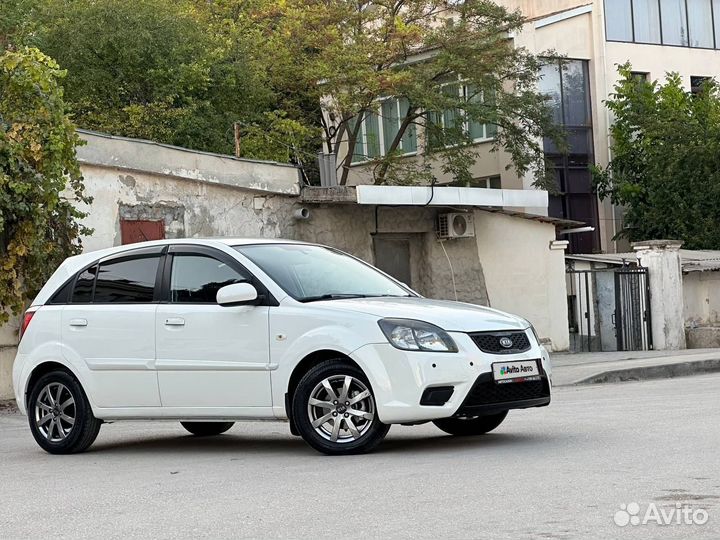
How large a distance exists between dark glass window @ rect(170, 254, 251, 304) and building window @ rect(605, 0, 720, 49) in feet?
110

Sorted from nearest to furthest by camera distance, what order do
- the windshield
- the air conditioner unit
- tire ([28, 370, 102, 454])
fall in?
1. the windshield
2. tire ([28, 370, 102, 454])
3. the air conditioner unit

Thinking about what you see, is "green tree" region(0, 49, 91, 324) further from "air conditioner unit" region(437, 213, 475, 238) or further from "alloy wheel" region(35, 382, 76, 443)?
"air conditioner unit" region(437, 213, 475, 238)

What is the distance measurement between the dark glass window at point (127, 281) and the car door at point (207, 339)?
0.60 feet

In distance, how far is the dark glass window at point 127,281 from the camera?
10.6 m

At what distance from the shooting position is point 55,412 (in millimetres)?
10930

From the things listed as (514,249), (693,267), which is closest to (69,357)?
(514,249)

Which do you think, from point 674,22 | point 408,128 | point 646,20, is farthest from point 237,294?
point 674,22

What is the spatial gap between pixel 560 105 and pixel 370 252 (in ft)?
64.6

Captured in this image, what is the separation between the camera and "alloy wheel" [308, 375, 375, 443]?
365 inches

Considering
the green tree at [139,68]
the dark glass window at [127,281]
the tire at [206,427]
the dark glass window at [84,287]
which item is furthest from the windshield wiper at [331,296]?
the green tree at [139,68]

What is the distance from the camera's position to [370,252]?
72.5 ft

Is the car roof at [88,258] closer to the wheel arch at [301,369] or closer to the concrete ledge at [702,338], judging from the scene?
the wheel arch at [301,369]

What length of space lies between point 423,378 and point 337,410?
2.37 feet

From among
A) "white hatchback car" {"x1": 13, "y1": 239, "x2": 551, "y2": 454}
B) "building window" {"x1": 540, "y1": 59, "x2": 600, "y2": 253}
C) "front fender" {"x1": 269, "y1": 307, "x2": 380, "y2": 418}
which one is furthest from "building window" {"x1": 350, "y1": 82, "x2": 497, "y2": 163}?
"front fender" {"x1": 269, "y1": 307, "x2": 380, "y2": 418}
